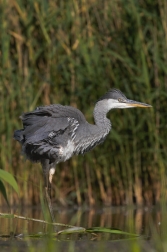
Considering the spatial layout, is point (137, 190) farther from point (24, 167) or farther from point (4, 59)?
point (4, 59)

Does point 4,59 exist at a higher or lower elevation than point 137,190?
higher

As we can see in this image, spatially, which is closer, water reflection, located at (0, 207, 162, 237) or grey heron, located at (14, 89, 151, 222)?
water reflection, located at (0, 207, 162, 237)

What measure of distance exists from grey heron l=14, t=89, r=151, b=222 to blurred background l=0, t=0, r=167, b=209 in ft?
2.96

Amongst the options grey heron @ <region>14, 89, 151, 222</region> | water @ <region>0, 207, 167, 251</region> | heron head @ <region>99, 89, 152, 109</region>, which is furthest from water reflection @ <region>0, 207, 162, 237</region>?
heron head @ <region>99, 89, 152, 109</region>

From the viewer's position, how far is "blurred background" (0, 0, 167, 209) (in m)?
8.09

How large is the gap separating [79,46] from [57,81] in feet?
1.64

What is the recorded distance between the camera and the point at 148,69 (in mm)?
8266

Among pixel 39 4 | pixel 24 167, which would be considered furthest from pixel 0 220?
pixel 39 4

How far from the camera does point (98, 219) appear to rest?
7082 mm

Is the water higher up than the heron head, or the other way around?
the heron head

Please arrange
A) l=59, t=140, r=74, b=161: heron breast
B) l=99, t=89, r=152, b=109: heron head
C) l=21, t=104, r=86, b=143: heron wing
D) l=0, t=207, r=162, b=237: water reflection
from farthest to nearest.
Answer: l=99, t=89, r=152, b=109: heron head → l=59, t=140, r=74, b=161: heron breast → l=21, t=104, r=86, b=143: heron wing → l=0, t=207, r=162, b=237: water reflection

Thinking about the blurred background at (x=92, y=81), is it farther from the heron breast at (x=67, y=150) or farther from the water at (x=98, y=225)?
the heron breast at (x=67, y=150)

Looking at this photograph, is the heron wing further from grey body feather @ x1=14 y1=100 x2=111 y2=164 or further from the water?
the water

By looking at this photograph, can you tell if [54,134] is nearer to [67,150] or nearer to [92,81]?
[67,150]
